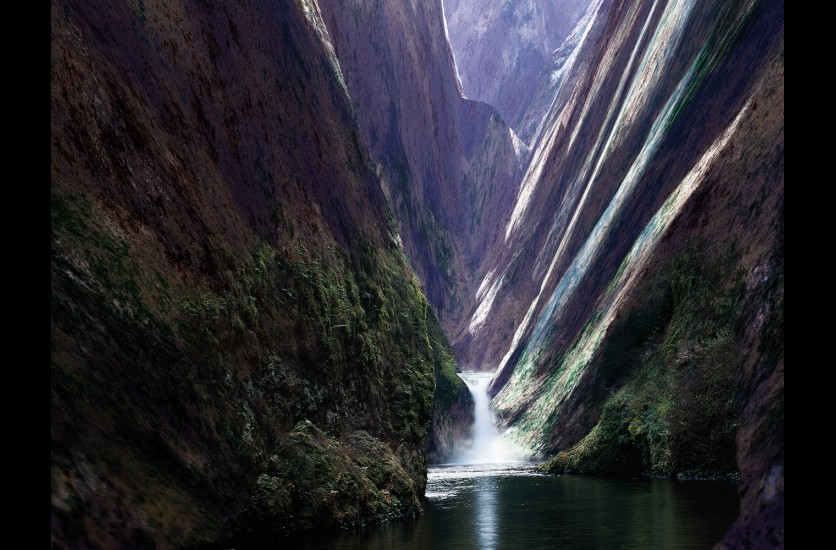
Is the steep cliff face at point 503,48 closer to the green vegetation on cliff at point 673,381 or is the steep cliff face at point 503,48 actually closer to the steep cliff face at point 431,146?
the steep cliff face at point 431,146

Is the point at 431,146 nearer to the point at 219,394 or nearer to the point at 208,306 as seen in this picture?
the point at 208,306

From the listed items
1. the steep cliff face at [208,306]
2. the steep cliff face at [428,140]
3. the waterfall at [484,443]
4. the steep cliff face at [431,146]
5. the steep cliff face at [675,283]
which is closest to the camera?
the steep cliff face at [208,306]

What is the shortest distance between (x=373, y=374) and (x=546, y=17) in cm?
12651

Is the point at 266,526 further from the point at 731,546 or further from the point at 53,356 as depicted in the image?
the point at 731,546

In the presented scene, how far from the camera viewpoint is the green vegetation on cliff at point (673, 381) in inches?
952

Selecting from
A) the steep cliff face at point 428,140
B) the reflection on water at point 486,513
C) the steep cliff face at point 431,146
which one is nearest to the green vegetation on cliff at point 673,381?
the reflection on water at point 486,513

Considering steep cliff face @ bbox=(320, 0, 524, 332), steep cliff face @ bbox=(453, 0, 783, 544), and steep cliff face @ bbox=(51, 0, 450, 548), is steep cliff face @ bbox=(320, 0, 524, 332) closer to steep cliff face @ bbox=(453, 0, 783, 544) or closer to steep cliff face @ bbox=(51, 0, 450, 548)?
steep cliff face @ bbox=(453, 0, 783, 544)

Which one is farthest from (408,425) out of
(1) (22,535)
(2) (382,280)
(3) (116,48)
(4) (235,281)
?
(1) (22,535)

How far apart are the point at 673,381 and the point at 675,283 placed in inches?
160

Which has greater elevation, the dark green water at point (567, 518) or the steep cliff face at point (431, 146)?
the steep cliff face at point (431, 146)

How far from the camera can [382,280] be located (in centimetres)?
2794

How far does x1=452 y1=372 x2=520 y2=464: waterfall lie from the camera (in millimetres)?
41500

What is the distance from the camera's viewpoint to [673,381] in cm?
2650

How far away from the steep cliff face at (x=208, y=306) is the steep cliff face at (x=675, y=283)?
25.7 feet
